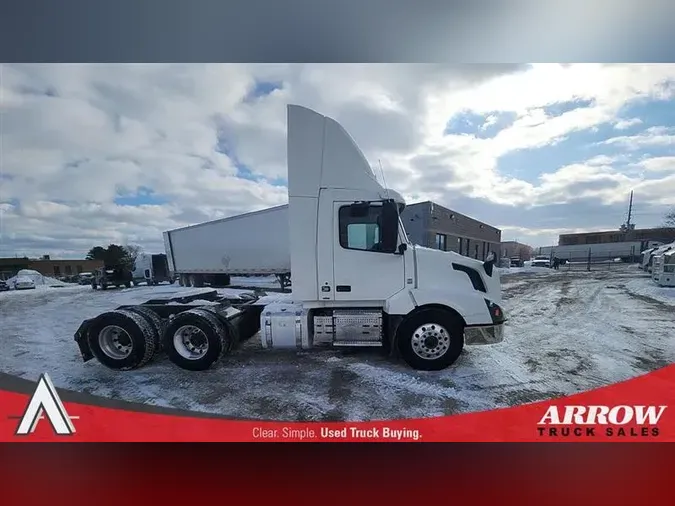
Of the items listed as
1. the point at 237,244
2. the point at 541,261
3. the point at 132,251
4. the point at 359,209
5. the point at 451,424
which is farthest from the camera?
the point at 237,244

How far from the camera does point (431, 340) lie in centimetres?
195

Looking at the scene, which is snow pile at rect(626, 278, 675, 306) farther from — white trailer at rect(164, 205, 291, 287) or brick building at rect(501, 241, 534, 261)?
white trailer at rect(164, 205, 291, 287)

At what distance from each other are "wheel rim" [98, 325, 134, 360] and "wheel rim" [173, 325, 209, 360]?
36cm

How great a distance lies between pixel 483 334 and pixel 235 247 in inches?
86.8

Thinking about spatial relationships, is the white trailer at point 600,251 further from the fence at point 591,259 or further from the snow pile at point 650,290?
the snow pile at point 650,290

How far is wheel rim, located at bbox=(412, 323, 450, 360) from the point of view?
1948 millimetres

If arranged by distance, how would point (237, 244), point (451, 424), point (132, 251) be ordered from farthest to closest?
point (237, 244)
point (132, 251)
point (451, 424)

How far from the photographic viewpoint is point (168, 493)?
1.55 metres

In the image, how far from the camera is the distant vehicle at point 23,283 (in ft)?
5.91

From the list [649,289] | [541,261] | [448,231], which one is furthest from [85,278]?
[649,289]

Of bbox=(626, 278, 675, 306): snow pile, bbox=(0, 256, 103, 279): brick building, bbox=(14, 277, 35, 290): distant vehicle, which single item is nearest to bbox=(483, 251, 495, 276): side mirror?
bbox=(626, 278, 675, 306): snow pile

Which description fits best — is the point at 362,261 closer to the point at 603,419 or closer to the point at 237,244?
the point at 237,244
